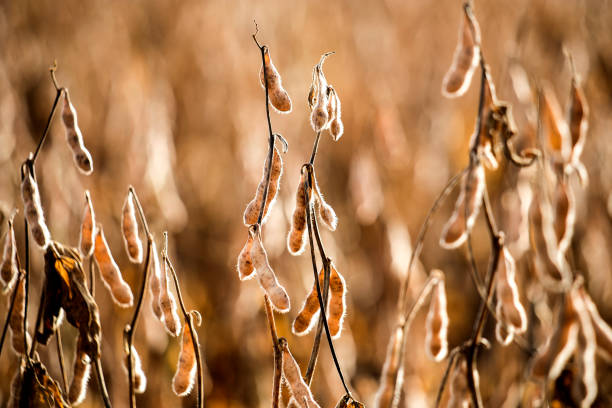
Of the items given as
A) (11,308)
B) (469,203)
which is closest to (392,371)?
(469,203)

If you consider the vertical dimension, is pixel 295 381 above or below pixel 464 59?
below

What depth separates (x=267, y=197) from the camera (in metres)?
0.91

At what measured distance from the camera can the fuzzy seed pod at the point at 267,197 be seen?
886 mm

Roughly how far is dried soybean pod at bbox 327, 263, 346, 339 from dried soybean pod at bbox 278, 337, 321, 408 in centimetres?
8

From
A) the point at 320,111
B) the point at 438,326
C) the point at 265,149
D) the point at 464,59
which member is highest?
the point at 265,149

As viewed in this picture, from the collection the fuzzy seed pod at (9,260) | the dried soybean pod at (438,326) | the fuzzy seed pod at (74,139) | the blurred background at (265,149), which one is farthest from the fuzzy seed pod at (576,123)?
the fuzzy seed pod at (9,260)

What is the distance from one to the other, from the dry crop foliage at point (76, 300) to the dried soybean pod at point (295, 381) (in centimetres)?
13

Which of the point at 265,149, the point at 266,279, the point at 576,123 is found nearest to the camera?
the point at 266,279

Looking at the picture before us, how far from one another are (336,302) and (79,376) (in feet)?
1.42

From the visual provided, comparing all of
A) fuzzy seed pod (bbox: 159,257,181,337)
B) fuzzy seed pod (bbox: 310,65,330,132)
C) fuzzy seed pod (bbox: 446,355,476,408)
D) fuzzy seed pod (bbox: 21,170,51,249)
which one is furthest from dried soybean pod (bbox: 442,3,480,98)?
fuzzy seed pod (bbox: 21,170,51,249)

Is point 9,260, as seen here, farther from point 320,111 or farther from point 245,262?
point 320,111

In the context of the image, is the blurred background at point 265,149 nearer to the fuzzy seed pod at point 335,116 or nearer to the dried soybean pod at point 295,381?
the fuzzy seed pod at point 335,116

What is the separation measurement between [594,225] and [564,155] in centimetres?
68

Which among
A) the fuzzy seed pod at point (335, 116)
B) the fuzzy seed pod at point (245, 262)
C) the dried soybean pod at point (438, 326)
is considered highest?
the fuzzy seed pod at point (335, 116)
